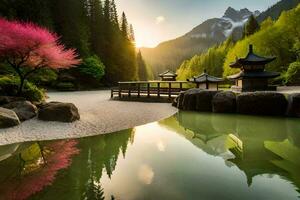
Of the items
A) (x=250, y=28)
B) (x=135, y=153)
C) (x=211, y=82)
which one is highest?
(x=250, y=28)

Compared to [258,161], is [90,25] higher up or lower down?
higher up

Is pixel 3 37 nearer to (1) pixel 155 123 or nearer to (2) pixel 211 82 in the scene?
(1) pixel 155 123

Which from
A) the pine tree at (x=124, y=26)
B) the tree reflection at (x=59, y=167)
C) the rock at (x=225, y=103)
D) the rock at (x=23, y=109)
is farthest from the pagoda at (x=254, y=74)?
the pine tree at (x=124, y=26)

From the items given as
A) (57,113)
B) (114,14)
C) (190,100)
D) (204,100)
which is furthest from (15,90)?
(114,14)

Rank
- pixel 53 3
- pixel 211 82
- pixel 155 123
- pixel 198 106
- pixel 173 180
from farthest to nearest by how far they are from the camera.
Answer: pixel 53 3, pixel 211 82, pixel 198 106, pixel 155 123, pixel 173 180

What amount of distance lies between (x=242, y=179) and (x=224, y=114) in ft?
42.7

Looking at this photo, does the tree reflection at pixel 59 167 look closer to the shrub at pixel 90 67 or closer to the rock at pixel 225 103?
the rock at pixel 225 103

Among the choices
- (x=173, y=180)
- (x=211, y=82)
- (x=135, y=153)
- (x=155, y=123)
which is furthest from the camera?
(x=211, y=82)

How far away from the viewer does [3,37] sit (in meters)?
14.0

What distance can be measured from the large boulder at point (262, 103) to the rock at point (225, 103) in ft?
1.59

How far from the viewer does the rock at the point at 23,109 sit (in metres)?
13.4

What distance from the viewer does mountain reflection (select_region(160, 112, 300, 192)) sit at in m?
7.42

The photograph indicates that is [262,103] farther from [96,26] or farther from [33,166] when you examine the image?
[96,26]

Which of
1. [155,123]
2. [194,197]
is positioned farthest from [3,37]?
[194,197]
